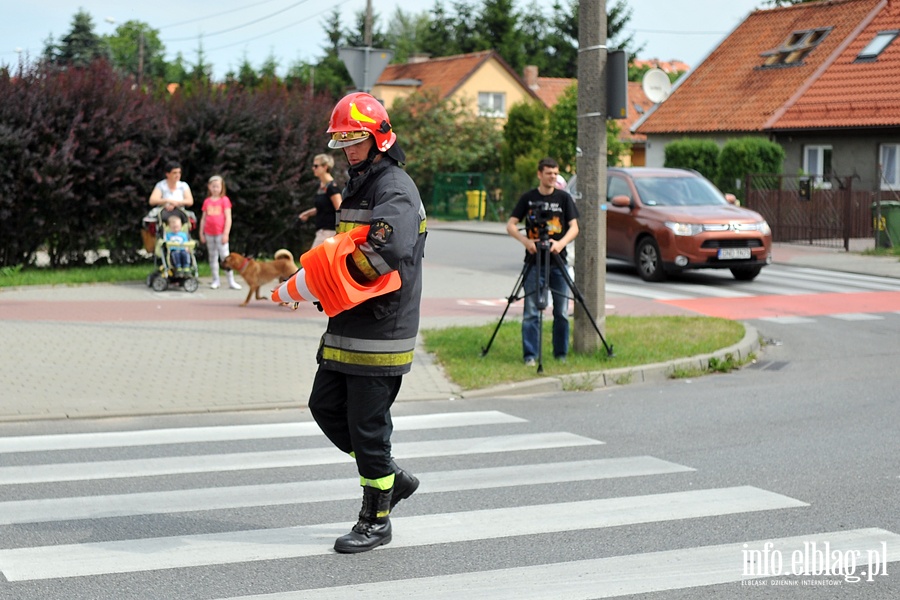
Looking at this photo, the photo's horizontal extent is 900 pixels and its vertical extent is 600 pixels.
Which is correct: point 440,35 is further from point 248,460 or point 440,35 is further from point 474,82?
point 248,460

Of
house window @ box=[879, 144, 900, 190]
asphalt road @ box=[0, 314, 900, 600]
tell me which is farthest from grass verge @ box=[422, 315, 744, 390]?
house window @ box=[879, 144, 900, 190]

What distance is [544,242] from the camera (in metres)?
11.3

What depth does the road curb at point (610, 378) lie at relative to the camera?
10.7 m

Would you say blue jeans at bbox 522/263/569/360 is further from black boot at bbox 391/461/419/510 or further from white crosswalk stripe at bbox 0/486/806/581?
black boot at bbox 391/461/419/510

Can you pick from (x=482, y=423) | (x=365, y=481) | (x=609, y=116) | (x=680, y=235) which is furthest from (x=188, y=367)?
(x=680, y=235)

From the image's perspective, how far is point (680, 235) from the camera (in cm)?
1981

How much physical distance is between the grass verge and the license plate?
17.7 feet

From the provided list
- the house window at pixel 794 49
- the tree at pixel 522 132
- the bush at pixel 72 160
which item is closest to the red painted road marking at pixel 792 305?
the bush at pixel 72 160

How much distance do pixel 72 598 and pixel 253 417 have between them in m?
4.57

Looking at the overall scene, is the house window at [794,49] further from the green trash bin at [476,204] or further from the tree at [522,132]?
the green trash bin at [476,204]

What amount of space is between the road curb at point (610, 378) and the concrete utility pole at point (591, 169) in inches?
27.8

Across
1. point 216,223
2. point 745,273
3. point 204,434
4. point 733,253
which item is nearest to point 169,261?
point 216,223

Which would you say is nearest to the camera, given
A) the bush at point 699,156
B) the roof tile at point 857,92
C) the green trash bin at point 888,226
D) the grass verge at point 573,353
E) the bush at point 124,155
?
the grass verge at point 573,353

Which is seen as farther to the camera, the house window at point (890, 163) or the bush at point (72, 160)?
the house window at point (890, 163)
